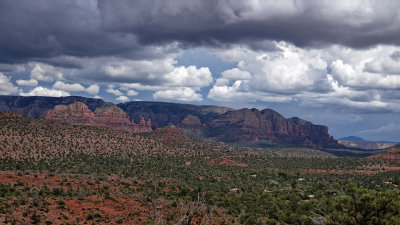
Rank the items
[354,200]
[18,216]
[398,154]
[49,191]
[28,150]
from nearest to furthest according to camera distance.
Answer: [354,200]
[18,216]
[49,191]
[28,150]
[398,154]

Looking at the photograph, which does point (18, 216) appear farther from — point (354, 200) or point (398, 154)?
point (398, 154)

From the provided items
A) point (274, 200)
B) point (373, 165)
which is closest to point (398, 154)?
point (373, 165)

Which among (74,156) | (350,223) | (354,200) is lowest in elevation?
(74,156)

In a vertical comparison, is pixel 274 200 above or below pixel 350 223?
below

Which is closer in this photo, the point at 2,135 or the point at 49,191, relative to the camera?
the point at 49,191

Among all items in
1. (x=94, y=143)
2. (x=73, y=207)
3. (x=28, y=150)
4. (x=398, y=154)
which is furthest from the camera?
(x=398, y=154)

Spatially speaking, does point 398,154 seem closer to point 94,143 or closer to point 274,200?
point 274,200

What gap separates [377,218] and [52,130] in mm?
118158

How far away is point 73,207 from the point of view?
1731 inches

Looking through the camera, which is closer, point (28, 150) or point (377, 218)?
point (377, 218)

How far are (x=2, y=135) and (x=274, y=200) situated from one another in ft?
268

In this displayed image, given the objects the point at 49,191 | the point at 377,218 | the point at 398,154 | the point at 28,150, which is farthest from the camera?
the point at 398,154

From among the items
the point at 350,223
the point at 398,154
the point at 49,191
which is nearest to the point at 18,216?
the point at 49,191

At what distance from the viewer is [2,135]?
99062 mm
